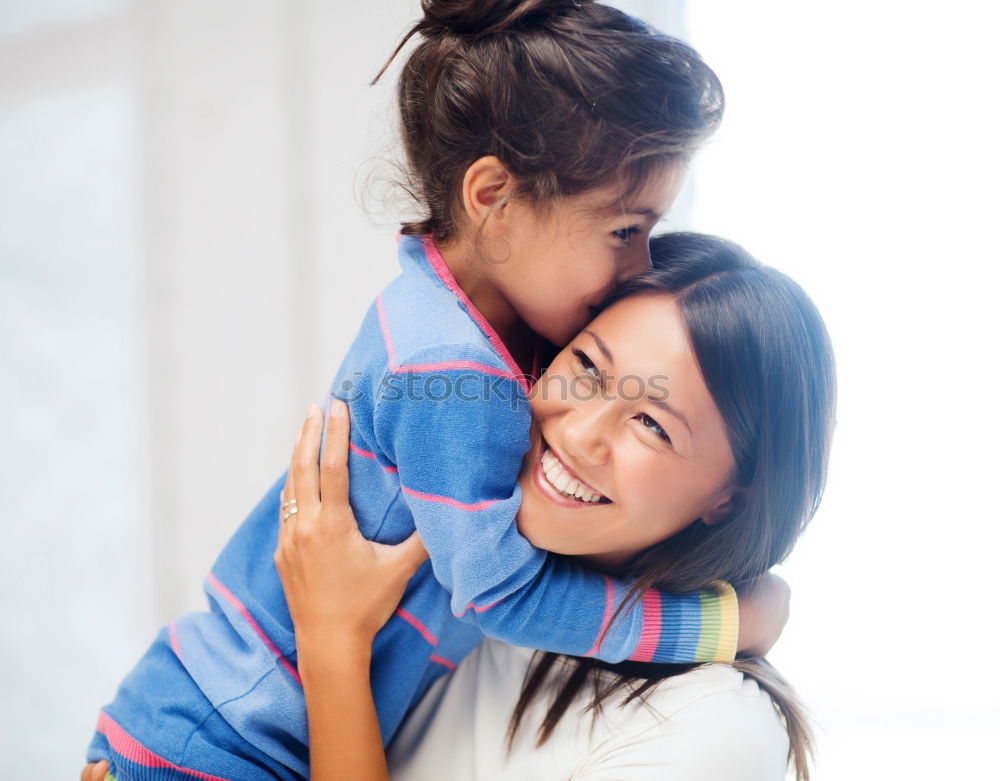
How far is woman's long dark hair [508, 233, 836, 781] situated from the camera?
3.36ft

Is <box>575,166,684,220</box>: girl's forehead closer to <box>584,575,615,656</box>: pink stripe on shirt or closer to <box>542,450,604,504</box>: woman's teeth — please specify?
<box>542,450,604,504</box>: woman's teeth

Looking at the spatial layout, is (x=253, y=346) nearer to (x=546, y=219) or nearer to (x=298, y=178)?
(x=298, y=178)

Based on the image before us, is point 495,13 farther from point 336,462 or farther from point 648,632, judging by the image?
point 648,632

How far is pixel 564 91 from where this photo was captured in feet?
3.29

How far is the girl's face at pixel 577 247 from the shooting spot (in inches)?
41.6

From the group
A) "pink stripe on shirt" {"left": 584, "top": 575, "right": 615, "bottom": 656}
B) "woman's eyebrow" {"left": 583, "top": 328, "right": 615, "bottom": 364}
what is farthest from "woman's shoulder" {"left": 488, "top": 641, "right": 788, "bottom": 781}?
"woman's eyebrow" {"left": 583, "top": 328, "right": 615, "bottom": 364}

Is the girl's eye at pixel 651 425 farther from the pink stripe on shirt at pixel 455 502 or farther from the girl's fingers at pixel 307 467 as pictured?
the girl's fingers at pixel 307 467

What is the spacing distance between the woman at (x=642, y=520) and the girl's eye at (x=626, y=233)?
0.17ft

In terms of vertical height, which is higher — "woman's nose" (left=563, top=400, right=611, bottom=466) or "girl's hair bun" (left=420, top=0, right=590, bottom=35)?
"girl's hair bun" (left=420, top=0, right=590, bottom=35)

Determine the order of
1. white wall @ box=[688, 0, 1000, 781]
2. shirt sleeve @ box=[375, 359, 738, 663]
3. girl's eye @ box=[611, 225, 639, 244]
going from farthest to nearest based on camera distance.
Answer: white wall @ box=[688, 0, 1000, 781] < girl's eye @ box=[611, 225, 639, 244] < shirt sleeve @ box=[375, 359, 738, 663]

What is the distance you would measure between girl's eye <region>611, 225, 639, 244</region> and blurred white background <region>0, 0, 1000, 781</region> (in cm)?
42

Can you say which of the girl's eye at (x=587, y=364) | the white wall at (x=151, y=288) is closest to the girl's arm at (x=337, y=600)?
the girl's eye at (x=587, y=364)

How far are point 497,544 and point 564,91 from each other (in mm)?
533

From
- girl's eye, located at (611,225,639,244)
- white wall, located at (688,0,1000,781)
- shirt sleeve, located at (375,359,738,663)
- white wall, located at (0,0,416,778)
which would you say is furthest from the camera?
white wall, located at (0,0,416,778)
